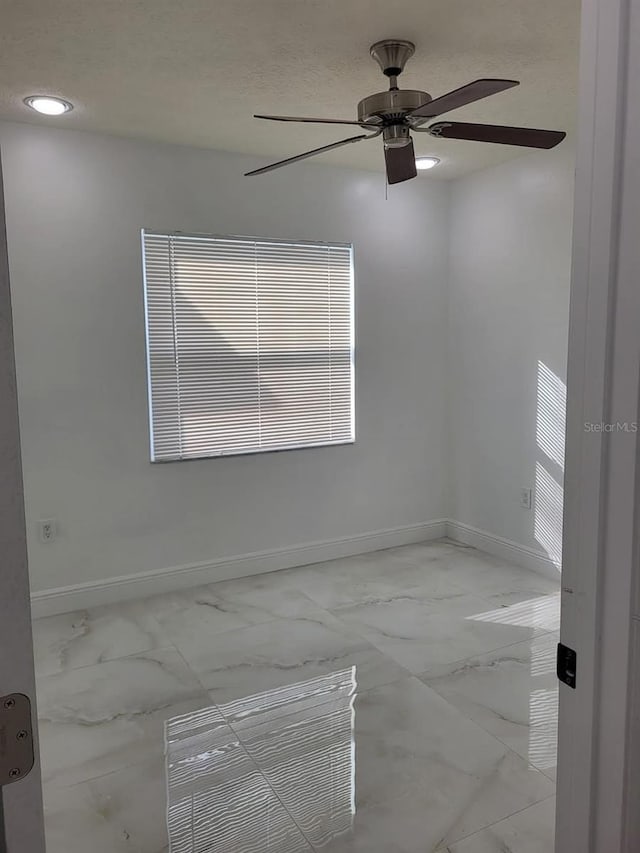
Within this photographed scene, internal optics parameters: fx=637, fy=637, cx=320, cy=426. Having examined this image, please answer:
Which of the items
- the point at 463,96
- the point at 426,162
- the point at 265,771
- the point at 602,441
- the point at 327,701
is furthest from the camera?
the point at 426,162

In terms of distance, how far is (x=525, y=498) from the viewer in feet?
13.3

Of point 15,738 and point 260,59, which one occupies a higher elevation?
point 260,59

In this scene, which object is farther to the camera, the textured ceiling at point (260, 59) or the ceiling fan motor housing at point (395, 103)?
the ceiling fan motor housing at point (395, 103)

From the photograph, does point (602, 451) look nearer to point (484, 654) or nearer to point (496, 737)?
point (496, 737)

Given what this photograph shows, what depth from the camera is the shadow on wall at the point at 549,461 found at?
377cm

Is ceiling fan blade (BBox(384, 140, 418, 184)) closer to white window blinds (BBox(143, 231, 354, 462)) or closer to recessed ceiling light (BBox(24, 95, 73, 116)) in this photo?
white window blinds (BBox(143, 231, 354, 462))

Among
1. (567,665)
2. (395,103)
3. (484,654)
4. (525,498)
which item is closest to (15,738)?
(567,665)

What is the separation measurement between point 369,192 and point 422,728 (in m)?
3.16

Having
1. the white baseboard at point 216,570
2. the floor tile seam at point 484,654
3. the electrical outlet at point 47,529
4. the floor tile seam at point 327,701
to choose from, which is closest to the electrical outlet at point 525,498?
the white baseboard at point 216,570

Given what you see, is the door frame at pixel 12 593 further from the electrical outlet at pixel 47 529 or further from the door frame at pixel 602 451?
the electrical outlet at pixel 47 529

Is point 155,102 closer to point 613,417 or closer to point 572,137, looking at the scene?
point 572,137

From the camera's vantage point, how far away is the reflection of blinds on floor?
6.27 ft

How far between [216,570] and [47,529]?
1005 mm

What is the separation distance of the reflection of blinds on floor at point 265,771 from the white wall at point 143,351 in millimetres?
1386
